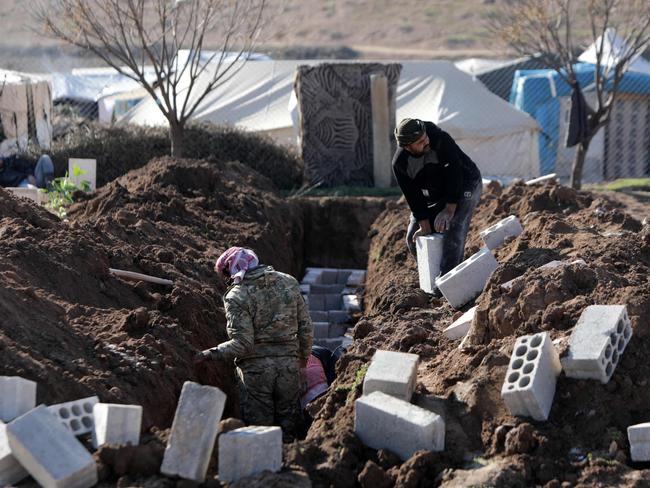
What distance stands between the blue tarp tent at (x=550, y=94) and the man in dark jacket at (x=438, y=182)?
566 inches

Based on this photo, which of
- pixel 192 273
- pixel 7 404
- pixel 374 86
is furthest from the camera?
pixel 374 86

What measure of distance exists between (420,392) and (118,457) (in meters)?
1.95

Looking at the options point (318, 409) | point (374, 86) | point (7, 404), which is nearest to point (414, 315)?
point (318, 409)

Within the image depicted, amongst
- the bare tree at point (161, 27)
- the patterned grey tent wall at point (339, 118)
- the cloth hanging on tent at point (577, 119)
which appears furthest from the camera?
the patterned grey tent wall at point (339, 118)

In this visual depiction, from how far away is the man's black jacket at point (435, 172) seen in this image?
9539 millimetres

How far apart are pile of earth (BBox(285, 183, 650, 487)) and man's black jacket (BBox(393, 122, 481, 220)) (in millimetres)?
746

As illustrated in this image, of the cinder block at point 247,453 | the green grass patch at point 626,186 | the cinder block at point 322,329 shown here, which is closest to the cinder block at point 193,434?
the cinder block at point 247,453

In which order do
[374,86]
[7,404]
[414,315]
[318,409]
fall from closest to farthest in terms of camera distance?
[7,404] < [318,409] < [414,315] < [374,86]

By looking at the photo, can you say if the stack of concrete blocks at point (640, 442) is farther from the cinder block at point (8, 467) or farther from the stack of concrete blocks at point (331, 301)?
the stack of concrete blocks at point (331, 301)

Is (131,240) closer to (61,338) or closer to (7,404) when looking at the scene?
(61,338)

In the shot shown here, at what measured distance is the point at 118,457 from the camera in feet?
18.3

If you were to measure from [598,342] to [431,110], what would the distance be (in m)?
16.7

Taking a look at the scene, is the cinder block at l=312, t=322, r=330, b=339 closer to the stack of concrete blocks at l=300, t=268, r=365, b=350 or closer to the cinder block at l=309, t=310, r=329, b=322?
the stack of concrete blocks at l=300, t=268, r=365, b=350

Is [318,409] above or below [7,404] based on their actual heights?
below
